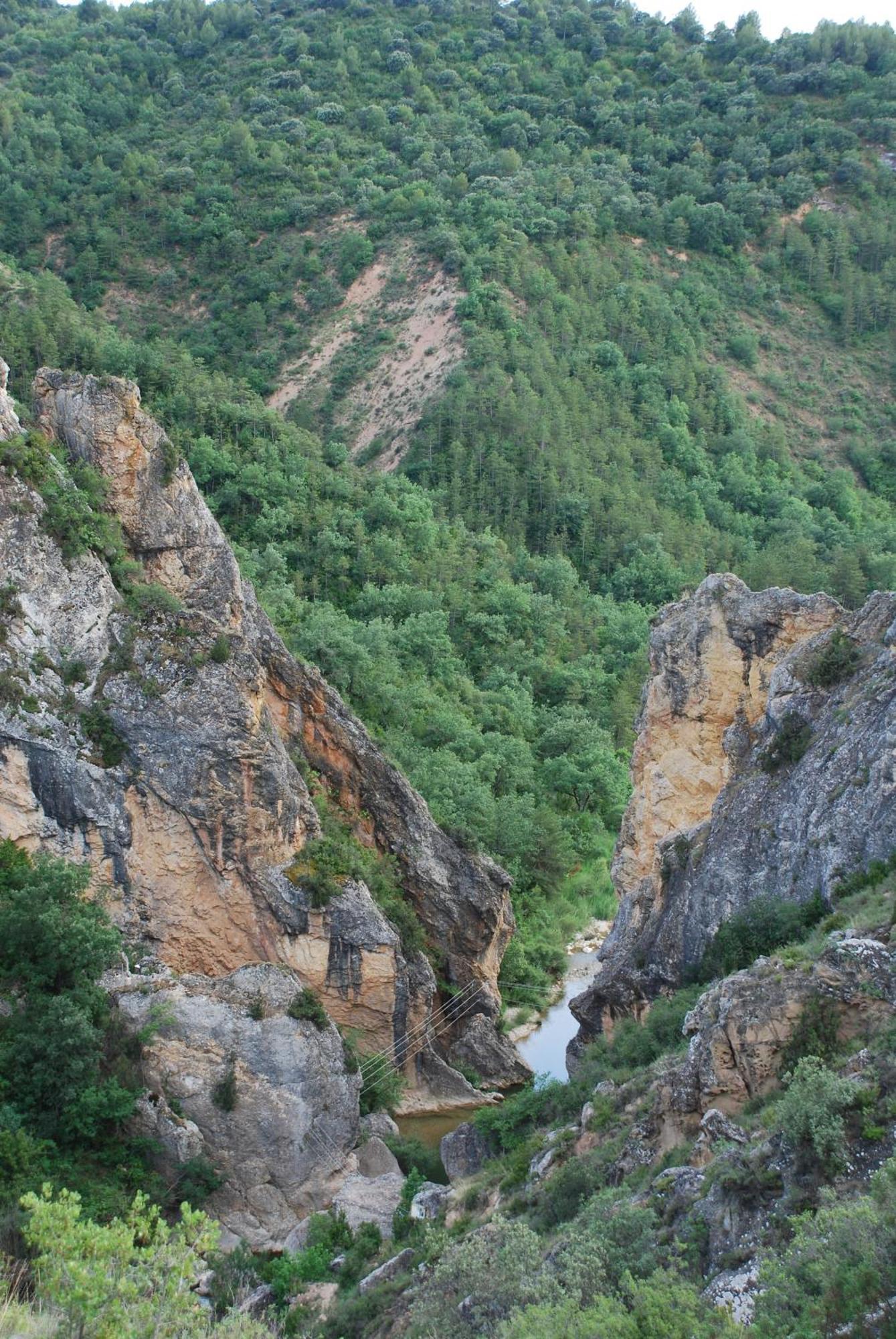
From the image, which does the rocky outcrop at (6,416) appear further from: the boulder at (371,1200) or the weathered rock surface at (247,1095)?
the boulder at (371,1200)

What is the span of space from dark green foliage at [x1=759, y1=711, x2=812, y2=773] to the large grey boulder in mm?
10501

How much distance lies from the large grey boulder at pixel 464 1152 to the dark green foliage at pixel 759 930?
6.76 meters

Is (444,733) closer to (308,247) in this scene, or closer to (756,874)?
(756,874)

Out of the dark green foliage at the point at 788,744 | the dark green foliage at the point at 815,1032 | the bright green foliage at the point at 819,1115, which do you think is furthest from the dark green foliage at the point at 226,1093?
the bright green foliage at the point at 819,1115

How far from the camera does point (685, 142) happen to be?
12181cm

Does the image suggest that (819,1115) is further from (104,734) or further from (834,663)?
(104,734)

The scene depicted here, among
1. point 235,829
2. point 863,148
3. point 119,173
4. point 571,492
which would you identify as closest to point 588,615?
point 571,492

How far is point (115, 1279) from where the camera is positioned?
51.1ft

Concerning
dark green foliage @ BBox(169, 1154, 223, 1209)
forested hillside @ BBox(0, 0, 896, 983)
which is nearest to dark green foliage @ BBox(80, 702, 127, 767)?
dark green foliage @ BBox(169, 1154, 223, 1209)

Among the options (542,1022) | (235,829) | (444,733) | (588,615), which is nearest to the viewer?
(235,829)

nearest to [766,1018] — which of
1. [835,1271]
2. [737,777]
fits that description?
[835,1271]

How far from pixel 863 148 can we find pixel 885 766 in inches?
4605

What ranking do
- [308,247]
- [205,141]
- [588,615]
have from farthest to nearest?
[205,141] → [308,247] → [588,615]

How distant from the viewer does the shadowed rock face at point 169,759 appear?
32.0 meters
